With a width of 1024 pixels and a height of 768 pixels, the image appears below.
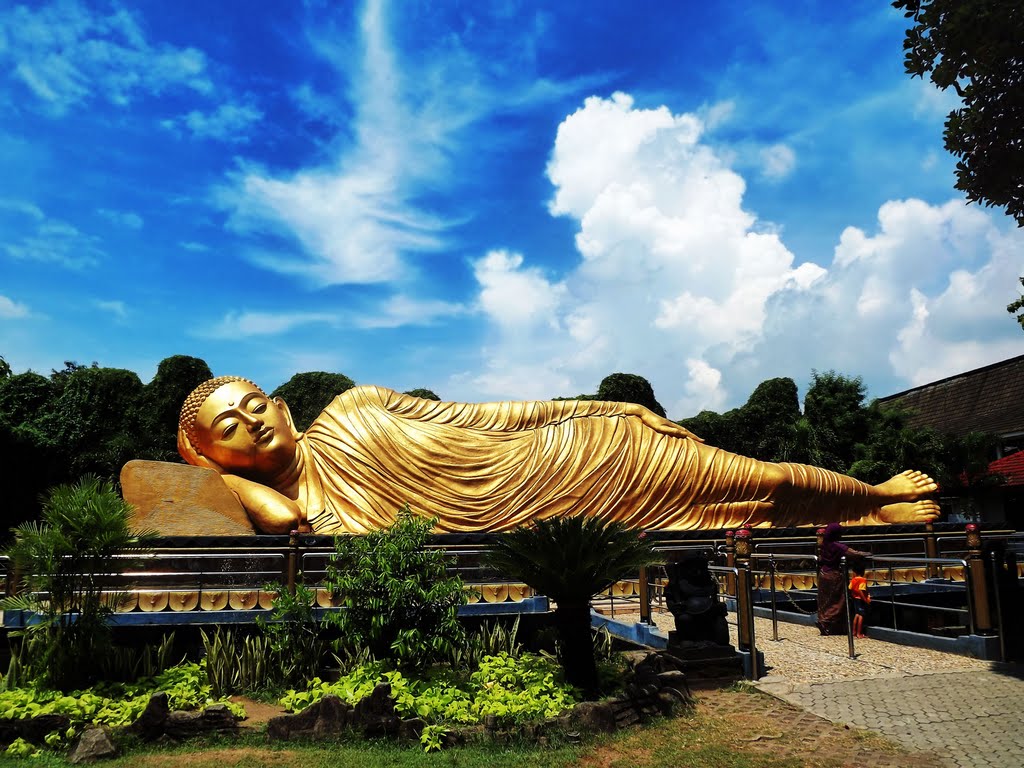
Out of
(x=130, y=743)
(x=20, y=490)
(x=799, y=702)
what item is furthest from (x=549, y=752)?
(x=20, y=490)

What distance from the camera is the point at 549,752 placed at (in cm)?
470

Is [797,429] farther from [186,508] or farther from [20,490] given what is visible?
[20,490]

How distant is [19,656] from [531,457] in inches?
267

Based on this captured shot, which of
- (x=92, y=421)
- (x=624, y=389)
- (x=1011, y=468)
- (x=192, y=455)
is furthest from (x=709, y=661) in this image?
(x=92, y=421)

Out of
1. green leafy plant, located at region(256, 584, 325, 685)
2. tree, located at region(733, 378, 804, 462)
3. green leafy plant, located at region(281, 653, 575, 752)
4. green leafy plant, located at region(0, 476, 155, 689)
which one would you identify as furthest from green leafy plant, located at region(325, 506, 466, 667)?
tree, located at region(733, 378, 804, 462)

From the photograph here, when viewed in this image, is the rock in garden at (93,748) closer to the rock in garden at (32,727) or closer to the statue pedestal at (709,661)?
the rock in garden at (32,727)

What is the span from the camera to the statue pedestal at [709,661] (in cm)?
608

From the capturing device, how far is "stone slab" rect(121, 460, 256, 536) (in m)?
9.26

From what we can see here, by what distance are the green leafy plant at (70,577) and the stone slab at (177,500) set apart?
3.12m

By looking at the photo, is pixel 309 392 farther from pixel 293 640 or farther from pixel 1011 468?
pixel 1011 468

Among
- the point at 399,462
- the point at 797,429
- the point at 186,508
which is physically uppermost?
the point at 797,429

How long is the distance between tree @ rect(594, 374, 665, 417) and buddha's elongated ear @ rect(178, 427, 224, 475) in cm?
1142

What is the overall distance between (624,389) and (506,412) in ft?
27.5

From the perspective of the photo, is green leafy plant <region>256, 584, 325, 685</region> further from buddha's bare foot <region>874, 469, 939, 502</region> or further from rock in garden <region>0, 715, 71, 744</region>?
buddha's bare foot <region>874, 469, 939, 502</region>
